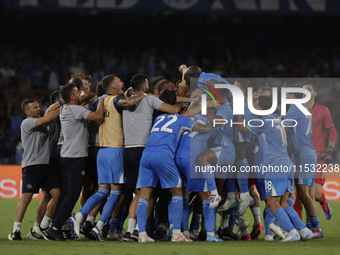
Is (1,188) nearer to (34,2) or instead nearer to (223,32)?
A: (34,2)

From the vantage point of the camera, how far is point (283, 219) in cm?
811

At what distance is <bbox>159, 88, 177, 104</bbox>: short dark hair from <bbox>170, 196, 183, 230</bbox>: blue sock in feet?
4.07

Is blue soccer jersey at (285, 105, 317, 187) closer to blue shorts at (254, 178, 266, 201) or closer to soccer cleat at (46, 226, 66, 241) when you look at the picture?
blue shorts at (254, 178, 266, 201)

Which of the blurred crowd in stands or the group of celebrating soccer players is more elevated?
the blurred crowd in stands

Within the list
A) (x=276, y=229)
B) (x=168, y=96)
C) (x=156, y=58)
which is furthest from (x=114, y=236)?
(x=156, y=58)

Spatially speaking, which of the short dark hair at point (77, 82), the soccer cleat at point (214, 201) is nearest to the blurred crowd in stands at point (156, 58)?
the short dark hair at point (77, 82)

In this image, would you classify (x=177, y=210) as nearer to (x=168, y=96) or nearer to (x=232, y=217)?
(x=232, y=217)

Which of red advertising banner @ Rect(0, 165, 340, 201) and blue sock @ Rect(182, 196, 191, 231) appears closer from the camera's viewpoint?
blue sock @ Rect(182, 196, 191, 231)

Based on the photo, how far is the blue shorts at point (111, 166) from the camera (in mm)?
8641

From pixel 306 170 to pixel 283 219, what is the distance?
3.50 ft

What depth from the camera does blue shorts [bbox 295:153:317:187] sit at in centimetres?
891

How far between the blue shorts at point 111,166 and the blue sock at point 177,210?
84 centimetres

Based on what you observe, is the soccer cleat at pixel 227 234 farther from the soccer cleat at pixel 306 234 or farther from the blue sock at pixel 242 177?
the soccer cleat at pixel 306 234

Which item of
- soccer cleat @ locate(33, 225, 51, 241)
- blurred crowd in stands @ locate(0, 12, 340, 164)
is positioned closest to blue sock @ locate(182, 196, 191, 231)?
soccer cleat @ locate(33, 225, 51, 241)
